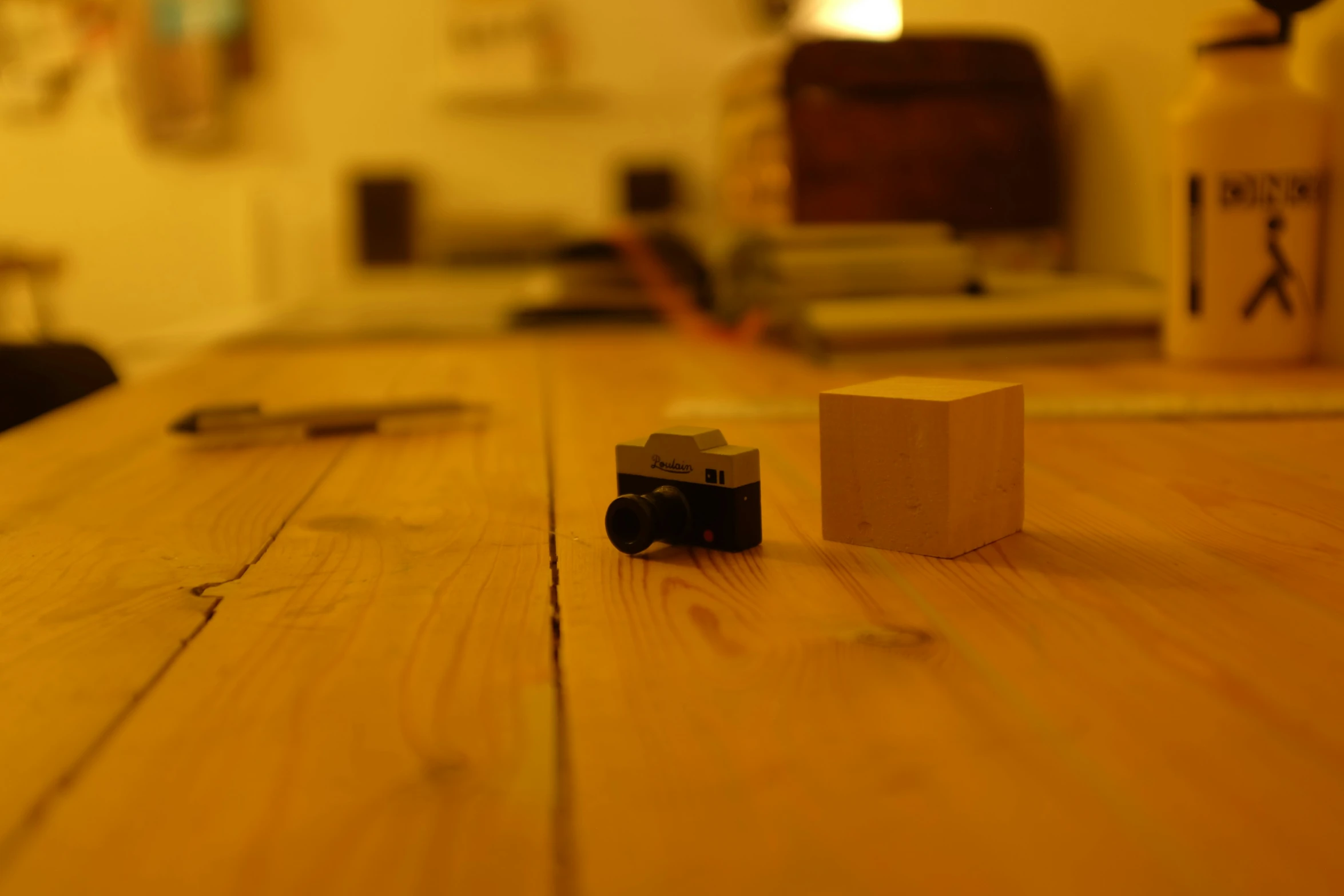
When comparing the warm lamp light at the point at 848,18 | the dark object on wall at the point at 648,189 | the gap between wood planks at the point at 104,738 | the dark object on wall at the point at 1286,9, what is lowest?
the gap between wood planks at the point at 104,738

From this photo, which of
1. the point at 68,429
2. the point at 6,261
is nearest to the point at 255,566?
the point at 68,429

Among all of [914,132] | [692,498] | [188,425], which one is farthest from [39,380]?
[914,132]

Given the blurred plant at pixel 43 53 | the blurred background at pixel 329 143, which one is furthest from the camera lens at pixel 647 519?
the blurred plant at pixel 43 53

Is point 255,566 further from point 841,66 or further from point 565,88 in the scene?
point 565,88

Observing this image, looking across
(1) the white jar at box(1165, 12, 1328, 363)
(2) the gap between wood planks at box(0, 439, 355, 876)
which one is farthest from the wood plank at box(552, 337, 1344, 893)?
(1) the white jar at box(1165, 12, 1328, 363)

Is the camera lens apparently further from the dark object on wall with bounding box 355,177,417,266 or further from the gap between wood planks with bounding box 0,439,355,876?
the dark object on wall with bounding box 355,177,417,266

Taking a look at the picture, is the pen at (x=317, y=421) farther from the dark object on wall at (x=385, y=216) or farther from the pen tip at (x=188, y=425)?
the dark object on wall at (x=385, y=216)

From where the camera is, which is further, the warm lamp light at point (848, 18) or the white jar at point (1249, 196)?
the warm lamp light at point (848, 18)
